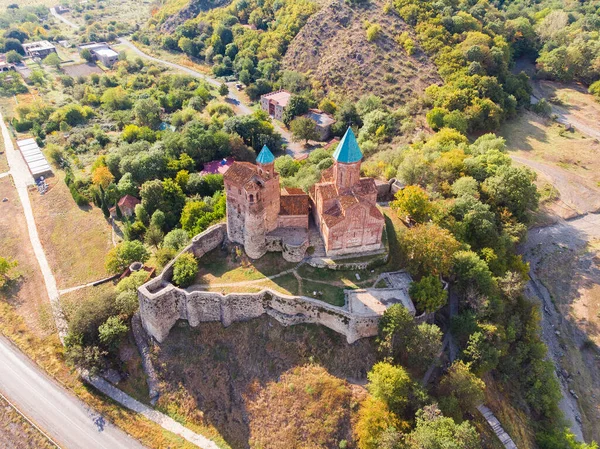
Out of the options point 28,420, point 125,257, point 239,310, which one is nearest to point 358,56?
point 125,257

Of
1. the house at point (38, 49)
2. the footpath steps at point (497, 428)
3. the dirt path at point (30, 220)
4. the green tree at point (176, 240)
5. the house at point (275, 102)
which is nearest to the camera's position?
the footpath steps at point (497, 428)

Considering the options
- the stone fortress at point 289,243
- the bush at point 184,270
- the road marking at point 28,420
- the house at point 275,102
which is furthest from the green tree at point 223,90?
the road marking at point 28,420

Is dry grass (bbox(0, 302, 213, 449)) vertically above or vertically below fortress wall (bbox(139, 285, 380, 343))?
below

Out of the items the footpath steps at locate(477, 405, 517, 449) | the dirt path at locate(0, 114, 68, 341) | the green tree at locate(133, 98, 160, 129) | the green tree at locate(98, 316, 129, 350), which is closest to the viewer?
the footpath steps at locate(477, 405, 517, 449)

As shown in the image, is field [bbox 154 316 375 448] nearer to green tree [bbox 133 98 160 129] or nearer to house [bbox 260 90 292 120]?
green tree [bbox 133 98 160 129]

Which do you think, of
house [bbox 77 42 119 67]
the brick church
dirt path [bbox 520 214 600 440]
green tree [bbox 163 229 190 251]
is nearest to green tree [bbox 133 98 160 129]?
green tree [bbox 163 229 190 251]

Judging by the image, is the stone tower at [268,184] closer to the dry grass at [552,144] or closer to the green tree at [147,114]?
the dry grass at [552,144]

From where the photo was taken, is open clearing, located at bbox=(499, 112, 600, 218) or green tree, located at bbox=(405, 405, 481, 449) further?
open clearing, located at bbox=(499, 112, 600, 218)
